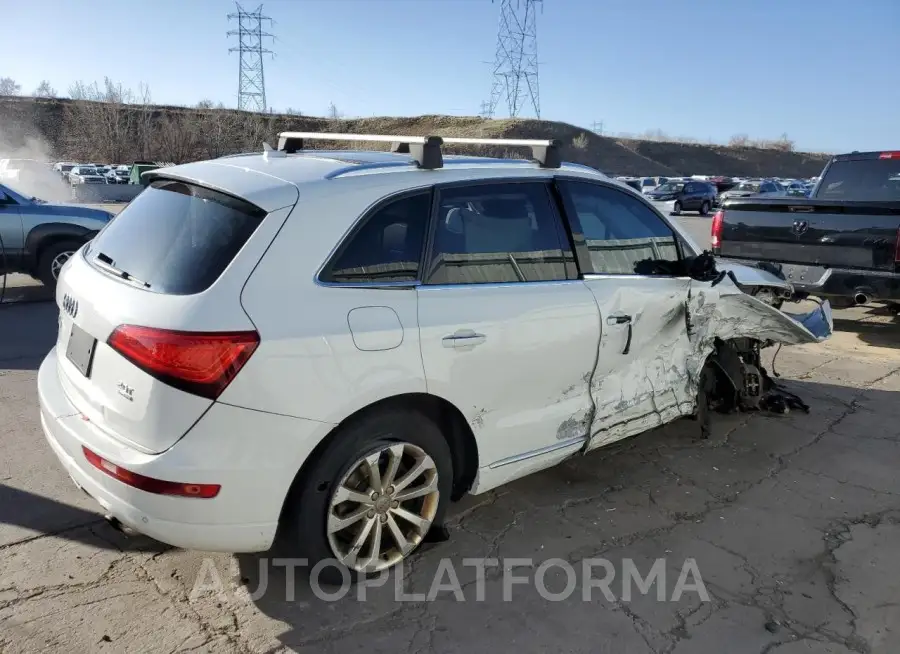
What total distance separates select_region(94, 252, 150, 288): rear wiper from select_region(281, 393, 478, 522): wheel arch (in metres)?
0.93

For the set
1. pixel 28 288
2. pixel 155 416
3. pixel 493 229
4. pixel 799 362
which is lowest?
pixel 28 288

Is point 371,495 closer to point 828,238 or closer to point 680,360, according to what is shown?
point 680,360

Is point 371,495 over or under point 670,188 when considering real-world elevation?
over

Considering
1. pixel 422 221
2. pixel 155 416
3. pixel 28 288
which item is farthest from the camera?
pixel 28 288

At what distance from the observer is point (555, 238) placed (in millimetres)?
3600

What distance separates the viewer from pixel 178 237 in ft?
9.22

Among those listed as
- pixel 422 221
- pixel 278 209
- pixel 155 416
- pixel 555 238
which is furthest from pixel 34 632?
pixel 555 238

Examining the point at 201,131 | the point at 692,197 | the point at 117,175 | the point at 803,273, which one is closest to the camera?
the point at 803,273

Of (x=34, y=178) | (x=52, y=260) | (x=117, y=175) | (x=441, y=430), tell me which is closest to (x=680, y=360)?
(x=441, y=430)

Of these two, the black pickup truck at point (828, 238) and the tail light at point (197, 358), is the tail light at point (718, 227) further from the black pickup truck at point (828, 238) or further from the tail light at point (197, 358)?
the tail light at point (197, 358)

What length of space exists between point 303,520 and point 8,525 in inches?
69.5

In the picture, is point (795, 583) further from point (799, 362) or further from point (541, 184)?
point (799, 362)

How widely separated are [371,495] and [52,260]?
7834 millimetres

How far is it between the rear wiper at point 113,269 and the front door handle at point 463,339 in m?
1.22
